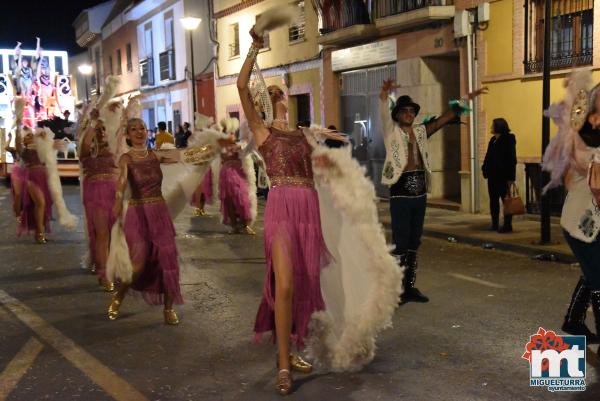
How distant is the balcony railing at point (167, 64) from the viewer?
30.6m

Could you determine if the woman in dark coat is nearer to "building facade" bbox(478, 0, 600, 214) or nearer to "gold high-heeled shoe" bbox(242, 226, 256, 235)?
"building facade" bbox(478, 0, 600, 214)

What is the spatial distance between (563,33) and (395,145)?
284 inches

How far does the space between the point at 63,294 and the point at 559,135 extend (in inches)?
212

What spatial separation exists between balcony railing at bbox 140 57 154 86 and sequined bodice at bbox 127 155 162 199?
2853 cm

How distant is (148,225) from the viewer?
6215 mm

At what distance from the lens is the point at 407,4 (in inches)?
605

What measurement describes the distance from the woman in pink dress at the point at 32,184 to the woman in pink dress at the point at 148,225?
523 cm

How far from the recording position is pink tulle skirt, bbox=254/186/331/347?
15.1 ft

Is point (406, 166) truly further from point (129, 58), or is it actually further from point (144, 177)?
point (129, 58)

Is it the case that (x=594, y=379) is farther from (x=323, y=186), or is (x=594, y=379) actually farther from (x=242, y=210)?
(x=242, y=210)

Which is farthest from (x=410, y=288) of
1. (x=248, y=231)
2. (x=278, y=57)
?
(x=278, y=57)

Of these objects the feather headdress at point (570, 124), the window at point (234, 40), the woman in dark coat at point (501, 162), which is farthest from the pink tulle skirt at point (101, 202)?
the window at point (234, 40)

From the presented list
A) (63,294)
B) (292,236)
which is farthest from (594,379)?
(63,294)

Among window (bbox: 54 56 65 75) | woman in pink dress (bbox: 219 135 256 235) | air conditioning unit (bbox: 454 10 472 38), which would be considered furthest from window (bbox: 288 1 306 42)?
window (bbox: 54 56 65 75)
